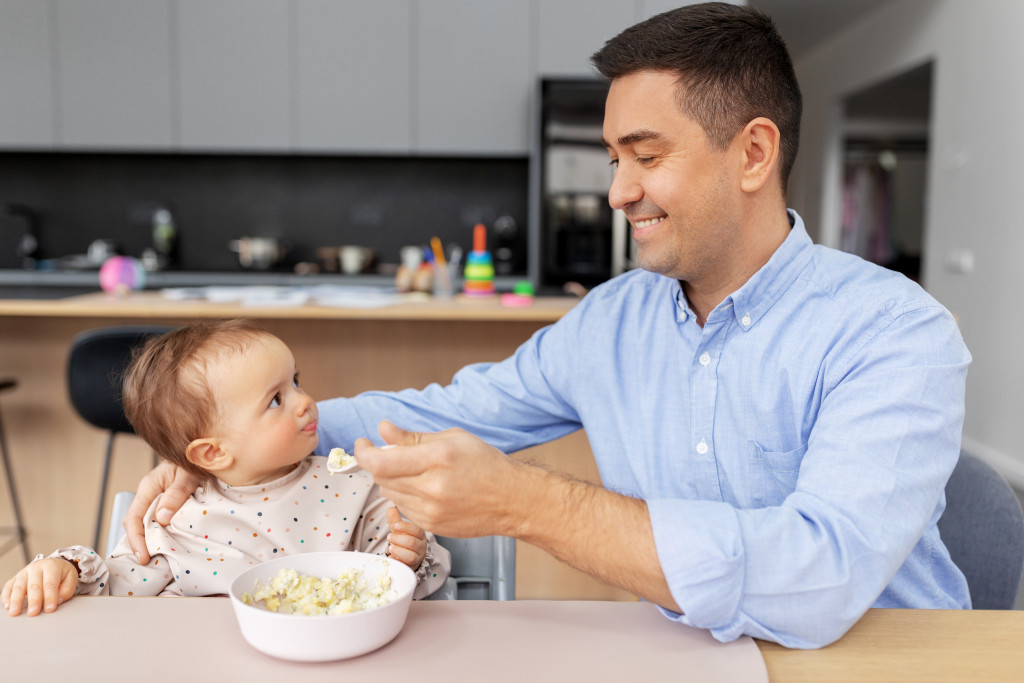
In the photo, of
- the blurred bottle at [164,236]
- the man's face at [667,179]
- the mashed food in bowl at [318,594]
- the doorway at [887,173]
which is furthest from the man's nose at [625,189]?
the doorway at [887,173]

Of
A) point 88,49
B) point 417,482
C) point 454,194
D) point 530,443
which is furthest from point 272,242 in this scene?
point 417,482

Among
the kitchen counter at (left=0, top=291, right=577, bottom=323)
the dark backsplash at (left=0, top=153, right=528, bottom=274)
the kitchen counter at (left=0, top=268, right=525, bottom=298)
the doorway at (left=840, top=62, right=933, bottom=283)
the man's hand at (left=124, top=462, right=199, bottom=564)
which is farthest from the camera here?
the doorway at (left=840, top=62, right=933, bottom=283)

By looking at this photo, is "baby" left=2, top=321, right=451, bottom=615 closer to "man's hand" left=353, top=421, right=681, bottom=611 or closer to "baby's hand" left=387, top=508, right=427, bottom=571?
"baby's hand" left=387, top=508, right=427, bottom=571

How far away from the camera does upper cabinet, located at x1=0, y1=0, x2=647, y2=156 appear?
14.8ft

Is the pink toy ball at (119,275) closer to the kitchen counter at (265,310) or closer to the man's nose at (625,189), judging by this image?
the kitchen counter at (265,310)

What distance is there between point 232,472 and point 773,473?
735 mm

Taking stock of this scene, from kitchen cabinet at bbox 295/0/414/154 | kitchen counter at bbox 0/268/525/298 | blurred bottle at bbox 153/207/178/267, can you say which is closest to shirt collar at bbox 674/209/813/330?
kitchen counter at bbox 0/268/525/298

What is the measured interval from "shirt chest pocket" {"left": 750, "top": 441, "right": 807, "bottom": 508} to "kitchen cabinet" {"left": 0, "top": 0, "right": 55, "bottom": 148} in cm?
476

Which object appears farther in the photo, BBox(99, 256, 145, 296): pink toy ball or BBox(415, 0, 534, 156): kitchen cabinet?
BBox(415, 0, 534, 156): kitchen cabinet

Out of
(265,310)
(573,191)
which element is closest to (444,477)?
(265,310)

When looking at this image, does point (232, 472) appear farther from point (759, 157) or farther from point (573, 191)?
point (573, 191)

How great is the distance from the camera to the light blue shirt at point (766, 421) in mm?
754

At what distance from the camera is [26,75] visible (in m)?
4.57

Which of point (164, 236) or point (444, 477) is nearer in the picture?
point (444, 477)
